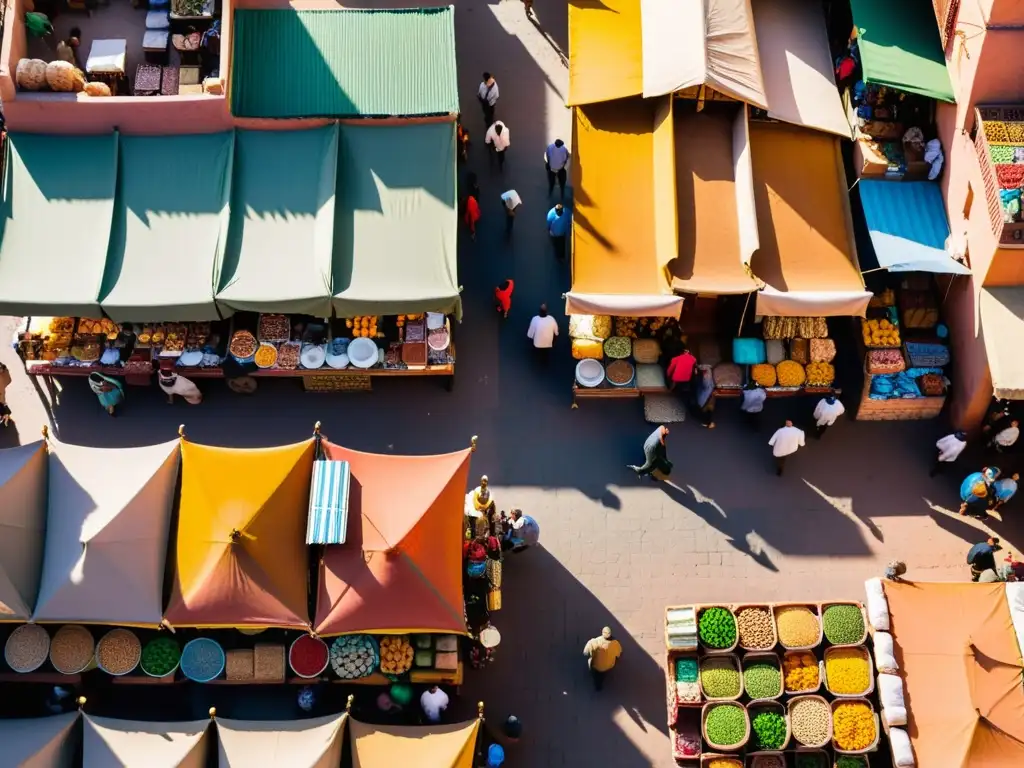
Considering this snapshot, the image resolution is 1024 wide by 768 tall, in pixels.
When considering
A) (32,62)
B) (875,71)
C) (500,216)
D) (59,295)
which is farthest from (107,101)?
(875,71)

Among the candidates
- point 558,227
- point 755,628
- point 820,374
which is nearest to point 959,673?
point 755,628

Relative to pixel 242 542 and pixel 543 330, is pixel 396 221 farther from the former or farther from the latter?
pixel 242 542

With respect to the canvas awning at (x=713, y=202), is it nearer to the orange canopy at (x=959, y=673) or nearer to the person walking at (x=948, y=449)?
the person walking at (x=948, y=449)

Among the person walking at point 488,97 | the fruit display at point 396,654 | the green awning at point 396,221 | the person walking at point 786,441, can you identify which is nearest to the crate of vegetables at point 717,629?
the person walking at point 786,441

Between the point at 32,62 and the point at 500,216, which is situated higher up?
the point at 32,62

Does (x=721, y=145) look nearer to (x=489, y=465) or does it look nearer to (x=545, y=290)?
(x=545, y=290)

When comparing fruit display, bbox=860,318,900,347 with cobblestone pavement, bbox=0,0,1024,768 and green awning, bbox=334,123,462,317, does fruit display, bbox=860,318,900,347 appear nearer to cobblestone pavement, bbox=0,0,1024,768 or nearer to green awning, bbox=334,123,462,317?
cobblestone pavement, bbox=0,0,1024,768
